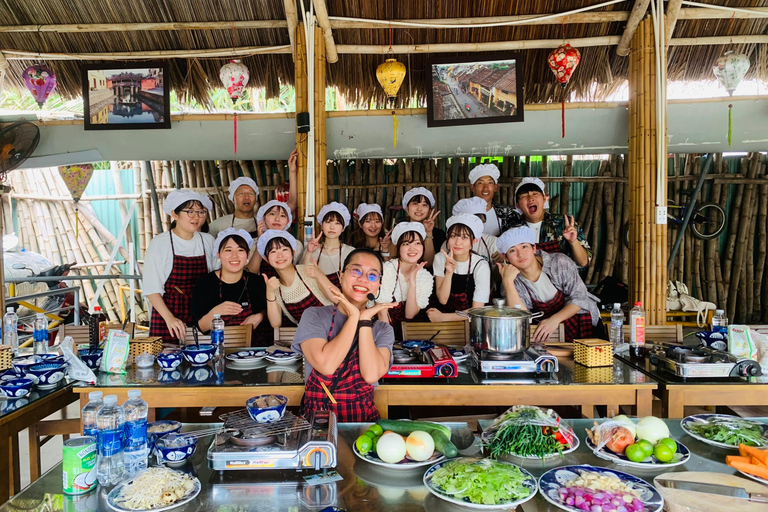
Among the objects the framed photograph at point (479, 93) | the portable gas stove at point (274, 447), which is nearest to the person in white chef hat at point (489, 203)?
the framed photograph at point (479, 93)

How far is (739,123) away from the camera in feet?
15.8

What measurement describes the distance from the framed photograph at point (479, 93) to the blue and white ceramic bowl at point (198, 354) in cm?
274

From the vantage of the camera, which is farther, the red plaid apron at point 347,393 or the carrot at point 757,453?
the red plaid apron at point 347,393

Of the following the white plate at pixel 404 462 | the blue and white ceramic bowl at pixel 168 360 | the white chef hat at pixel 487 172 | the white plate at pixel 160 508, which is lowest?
the white plate at pixel 160 508

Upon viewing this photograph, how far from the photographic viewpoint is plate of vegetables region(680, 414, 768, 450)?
Result: 1.96m

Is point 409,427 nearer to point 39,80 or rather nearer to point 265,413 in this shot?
point 265,413

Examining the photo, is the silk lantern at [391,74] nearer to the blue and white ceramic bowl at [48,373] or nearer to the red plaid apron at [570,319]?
the red plaid apron at [570,319]

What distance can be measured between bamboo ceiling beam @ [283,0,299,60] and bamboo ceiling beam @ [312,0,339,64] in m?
0.17

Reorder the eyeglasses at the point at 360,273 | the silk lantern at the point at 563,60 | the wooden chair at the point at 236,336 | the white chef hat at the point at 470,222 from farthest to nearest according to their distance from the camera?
the silk lantern at the point at 563,60, the white chef hat at the point at 470,222, the wooden chair at the point at 236,336, the eyeglasses at the point at 360,273

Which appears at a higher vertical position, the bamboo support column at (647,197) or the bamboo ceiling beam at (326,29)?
the bamboo ceiling beam at (326,29)

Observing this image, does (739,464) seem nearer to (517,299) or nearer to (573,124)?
(517,299)

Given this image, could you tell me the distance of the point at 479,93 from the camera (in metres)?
4.86

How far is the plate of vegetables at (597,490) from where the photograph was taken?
1.53 m

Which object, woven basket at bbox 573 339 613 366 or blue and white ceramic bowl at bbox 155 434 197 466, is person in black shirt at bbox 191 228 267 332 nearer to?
blue and white ceramic bowl at bbox 155 434 197 466
